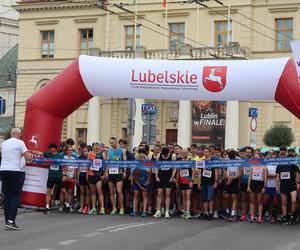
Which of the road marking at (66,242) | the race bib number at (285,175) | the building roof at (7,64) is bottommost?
the road marking at (66,242)

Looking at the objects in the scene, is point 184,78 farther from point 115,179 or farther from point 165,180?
point 115,179

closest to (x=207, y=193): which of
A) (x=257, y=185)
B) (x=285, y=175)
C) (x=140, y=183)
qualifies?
(x=257, y=185)

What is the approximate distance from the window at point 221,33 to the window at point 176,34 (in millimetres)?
2587

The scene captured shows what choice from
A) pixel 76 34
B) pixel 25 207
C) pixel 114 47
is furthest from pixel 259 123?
pixel 25 207

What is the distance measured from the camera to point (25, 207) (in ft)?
62.0

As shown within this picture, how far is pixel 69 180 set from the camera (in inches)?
725

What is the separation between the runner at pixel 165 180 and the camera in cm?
1743

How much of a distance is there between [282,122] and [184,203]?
30.7 meters

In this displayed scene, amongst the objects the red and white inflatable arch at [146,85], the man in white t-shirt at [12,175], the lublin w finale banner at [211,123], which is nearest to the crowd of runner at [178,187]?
the red and white inflatable arch at [146,85]

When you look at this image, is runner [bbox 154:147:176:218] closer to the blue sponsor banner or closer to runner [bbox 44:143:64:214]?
the blue sponsor banner

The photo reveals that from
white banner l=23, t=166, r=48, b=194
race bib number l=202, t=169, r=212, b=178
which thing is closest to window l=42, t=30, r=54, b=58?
white banner l=23, t=166, r=48, b=194

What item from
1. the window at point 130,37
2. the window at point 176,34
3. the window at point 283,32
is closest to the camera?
the window at point 283,32

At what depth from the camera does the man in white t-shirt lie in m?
14.1

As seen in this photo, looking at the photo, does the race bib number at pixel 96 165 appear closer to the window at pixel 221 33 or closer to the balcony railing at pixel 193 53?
the balcony railing at pixel 193 53
